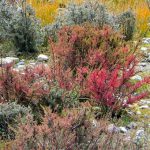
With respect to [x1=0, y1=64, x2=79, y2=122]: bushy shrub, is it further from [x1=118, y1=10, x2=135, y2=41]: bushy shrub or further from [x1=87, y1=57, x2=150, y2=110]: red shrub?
[x1=118, y1=10, x2=135, y2=41]: bushy shrub

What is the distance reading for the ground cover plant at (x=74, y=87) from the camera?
4.05 meters

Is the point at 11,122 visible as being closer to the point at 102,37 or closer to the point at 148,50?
the point at 102,37

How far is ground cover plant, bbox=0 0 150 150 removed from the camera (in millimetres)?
4055

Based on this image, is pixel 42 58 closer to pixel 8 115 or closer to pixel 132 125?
pixel 132 125

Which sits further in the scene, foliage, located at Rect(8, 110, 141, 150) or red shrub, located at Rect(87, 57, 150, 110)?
red shrub, located at Rect(87, 57, 150, 110)

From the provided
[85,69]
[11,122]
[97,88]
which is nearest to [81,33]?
[85,69]

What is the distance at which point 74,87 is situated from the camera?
6320 mm

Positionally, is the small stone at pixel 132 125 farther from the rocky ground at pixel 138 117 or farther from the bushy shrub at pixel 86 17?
the bushy shrub at pixel 86 17

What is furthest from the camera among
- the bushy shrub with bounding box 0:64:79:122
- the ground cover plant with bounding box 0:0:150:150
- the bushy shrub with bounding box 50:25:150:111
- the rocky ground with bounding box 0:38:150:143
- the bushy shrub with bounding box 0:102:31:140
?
the bushy shrub with bounding box 50:25:150:111

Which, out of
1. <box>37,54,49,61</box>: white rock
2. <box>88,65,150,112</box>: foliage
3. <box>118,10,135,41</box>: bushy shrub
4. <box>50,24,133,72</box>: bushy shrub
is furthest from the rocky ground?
<box>118,10,135,41</box>: bushy shrub

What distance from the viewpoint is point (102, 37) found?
783 centimetres

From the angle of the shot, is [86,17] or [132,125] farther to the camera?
[86,17]

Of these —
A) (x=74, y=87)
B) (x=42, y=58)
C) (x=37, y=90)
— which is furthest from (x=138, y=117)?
(x=42, y=58)

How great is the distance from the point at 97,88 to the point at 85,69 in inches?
26.2
